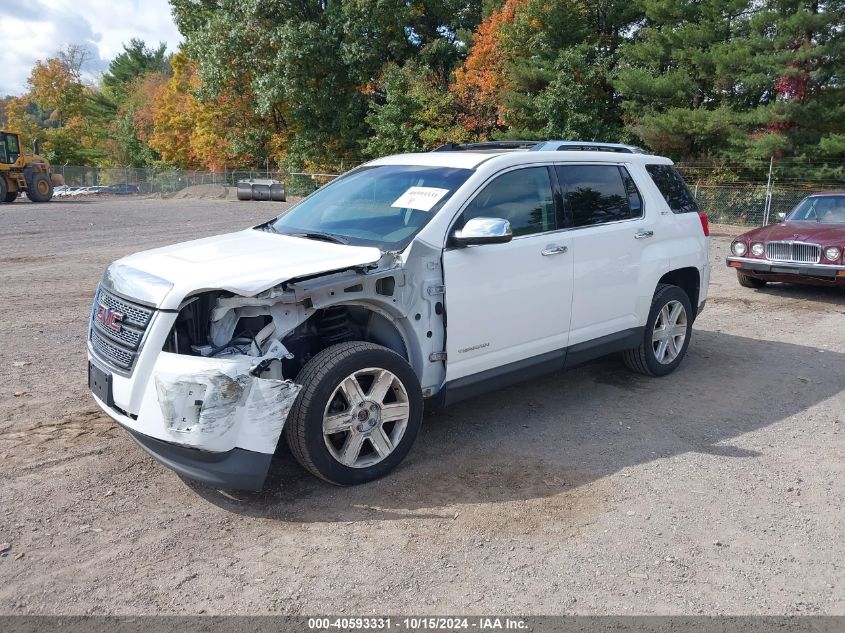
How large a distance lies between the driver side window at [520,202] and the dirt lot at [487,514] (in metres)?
1.43

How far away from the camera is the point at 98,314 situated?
4145 millimetres

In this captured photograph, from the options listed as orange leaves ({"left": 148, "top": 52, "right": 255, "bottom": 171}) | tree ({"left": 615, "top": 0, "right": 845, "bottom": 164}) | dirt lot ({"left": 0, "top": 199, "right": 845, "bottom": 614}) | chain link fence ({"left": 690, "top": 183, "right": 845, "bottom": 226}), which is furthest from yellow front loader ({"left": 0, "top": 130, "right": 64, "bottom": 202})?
dirt lot ({"left": 0, "top": 199, "right": 845, "bottom": 614})

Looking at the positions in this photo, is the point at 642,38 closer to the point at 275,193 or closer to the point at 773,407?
the point at 275,193

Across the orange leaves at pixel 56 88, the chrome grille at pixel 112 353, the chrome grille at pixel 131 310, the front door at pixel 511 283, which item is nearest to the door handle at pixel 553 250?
the front door at pixel 511 283

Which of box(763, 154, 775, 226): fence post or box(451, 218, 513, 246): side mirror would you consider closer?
box(451, 218, 513, 246): side mirror

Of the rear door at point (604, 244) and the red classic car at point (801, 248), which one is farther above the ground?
the rear door at point (604, 244)

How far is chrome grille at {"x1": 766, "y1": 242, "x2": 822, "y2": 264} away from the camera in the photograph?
955 cm

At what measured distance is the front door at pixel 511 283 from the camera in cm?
436

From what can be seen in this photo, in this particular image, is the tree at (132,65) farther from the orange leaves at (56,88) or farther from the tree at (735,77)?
the tree at (735,77)

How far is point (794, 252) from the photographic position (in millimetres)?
9766

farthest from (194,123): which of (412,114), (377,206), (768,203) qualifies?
(377,206)

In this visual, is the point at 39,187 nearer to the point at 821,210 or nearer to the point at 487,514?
the point at 821,210

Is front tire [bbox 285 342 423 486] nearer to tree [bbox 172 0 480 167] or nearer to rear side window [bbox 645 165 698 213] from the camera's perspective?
rear side window [bbox 645 165 698 213]

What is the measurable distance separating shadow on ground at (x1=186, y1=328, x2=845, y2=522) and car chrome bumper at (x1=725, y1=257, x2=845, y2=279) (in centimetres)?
278
